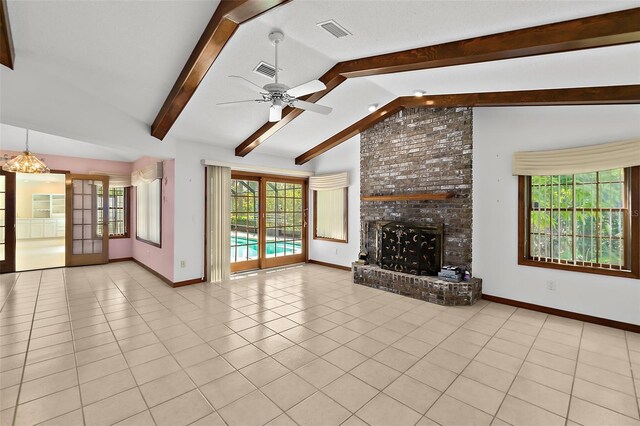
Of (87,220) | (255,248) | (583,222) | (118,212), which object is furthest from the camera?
(118,212)

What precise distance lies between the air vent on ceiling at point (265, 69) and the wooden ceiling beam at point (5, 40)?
6.81 feet

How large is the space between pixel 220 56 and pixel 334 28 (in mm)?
1255

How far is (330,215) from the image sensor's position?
6.91m

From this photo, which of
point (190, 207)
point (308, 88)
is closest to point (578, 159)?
point (308, 88)

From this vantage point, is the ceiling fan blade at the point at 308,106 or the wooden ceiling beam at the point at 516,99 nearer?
the ceiling fan blade at the point at 308,106

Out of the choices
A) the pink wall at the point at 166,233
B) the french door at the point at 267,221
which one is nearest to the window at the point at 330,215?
the french door at the point at 267,221

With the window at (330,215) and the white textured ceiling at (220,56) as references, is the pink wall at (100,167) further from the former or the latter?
the window at (330,215)

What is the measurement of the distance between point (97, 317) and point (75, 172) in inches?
188

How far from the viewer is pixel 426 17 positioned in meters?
2.52

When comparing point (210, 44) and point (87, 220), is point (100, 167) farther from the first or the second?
point (210, 44)

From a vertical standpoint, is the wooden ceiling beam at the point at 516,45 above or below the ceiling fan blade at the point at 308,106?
above

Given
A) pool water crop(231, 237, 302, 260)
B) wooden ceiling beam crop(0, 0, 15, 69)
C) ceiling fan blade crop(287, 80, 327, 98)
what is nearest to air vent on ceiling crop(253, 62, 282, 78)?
ceiling fan blade crop(287, 80, 327, 98)

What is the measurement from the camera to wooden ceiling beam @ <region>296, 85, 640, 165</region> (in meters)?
3.19

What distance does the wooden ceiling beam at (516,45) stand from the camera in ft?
7.29
